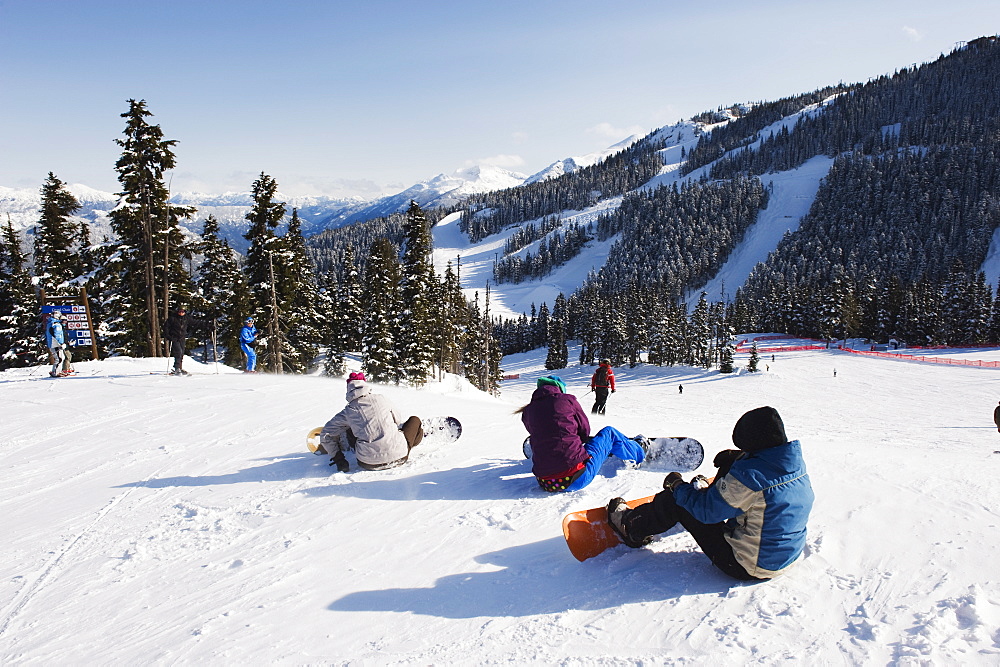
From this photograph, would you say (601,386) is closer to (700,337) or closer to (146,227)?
(146,227)

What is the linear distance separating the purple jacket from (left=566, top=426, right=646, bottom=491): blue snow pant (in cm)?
16

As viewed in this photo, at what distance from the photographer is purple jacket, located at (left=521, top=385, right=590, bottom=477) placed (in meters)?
5.30

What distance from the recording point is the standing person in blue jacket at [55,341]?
50.2 feet

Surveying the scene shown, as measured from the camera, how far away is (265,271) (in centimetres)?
2406

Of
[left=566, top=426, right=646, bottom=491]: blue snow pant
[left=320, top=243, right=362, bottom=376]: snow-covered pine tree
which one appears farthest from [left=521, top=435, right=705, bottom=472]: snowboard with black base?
[left=320, top=243, right=362, bottom=376]: snow-covered pine tree

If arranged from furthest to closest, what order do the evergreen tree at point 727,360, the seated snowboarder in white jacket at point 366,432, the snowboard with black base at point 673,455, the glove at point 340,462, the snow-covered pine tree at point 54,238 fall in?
the evergreen tree at point 727,360 → the snow-covered pine tree at point 54,238 → the glove at point 340,462 → the seated snowboarder in white jacket at point 366,432 → the snowboard with black base at point 673,455

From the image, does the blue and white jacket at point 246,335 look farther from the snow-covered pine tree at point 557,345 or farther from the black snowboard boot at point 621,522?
the snow-covered pine tree at point 557,345

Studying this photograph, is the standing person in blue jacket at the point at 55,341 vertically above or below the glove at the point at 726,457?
above

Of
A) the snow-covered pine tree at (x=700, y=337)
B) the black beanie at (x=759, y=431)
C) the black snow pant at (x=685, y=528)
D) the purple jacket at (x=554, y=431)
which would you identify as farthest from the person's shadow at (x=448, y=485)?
the snow-covered pine tree at (x=700, y=337)

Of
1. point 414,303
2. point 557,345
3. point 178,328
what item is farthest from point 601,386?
point 557,345

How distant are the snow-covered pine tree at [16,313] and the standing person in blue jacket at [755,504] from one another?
3461cm

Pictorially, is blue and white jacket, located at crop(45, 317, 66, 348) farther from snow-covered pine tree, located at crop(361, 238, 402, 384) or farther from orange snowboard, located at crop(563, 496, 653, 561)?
orange snowboard, located at crop(563, 496, 653, 561)

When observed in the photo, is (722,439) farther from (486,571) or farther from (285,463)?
(285,463)

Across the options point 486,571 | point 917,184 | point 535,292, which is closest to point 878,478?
point 486,571
